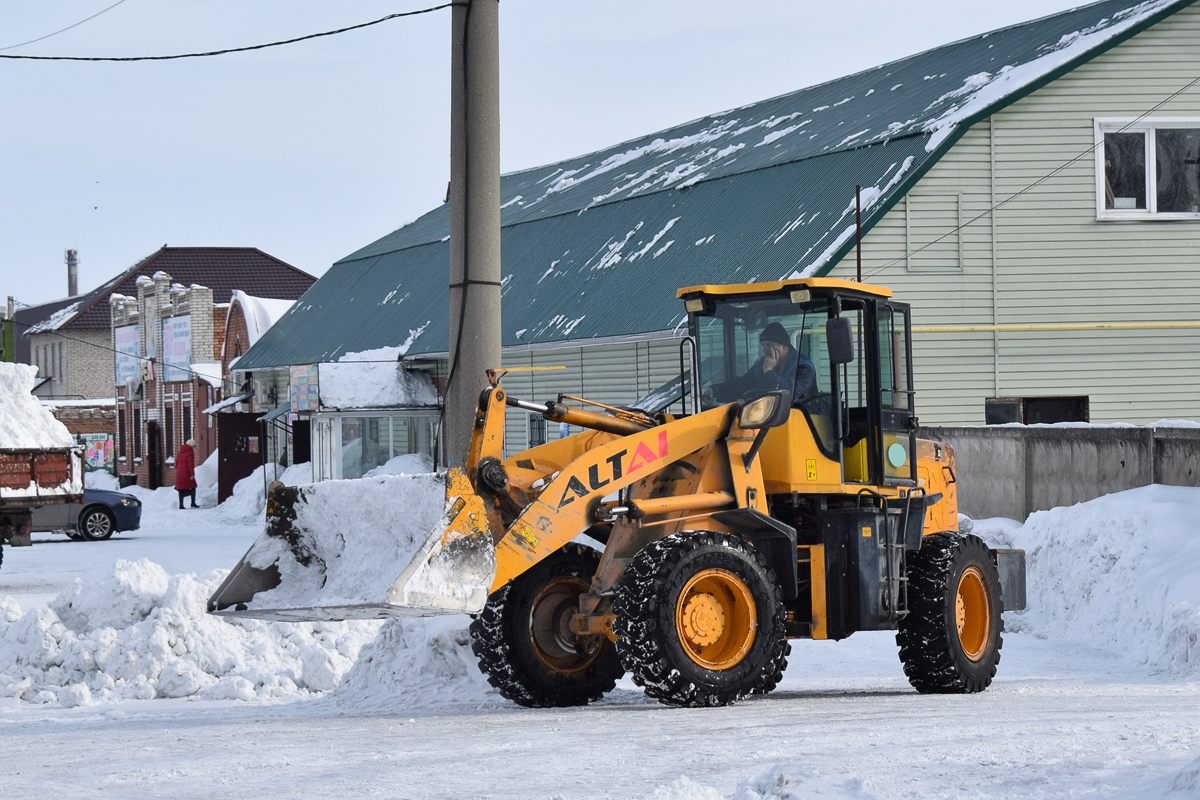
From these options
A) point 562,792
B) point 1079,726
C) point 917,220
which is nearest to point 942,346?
point 917,220

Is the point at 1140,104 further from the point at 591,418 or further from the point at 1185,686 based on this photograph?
the point at 591,418

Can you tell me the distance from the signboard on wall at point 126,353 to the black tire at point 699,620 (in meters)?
50.8

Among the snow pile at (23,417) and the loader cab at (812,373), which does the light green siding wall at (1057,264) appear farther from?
the loader cab at (812,373)

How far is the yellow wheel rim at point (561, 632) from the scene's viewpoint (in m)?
10.1

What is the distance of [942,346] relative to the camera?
891 inches

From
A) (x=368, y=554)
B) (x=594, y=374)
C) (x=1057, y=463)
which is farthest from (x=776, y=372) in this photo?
(x=594, y=374)

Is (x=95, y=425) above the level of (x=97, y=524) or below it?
above

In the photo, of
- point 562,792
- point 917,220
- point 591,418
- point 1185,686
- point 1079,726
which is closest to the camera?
point 562,792

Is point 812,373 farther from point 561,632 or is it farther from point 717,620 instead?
point 561,632

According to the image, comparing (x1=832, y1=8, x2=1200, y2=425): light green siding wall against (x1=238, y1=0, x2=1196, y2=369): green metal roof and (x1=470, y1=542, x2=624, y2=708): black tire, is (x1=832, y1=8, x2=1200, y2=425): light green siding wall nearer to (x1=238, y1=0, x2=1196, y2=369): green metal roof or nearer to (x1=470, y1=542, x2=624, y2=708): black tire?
(x1=238, y1=0, x2=1196, y2=369): green metal roof

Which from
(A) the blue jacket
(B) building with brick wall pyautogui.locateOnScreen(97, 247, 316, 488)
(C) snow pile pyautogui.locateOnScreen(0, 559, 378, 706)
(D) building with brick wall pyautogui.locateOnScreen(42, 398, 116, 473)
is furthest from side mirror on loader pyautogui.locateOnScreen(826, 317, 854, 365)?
(D) building with brick wall pyautogui.locateOnScreen(42, 398, 116, 473)

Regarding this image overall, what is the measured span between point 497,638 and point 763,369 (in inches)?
98.0

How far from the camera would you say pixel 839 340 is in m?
9.65

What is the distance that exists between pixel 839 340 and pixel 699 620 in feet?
6.43
